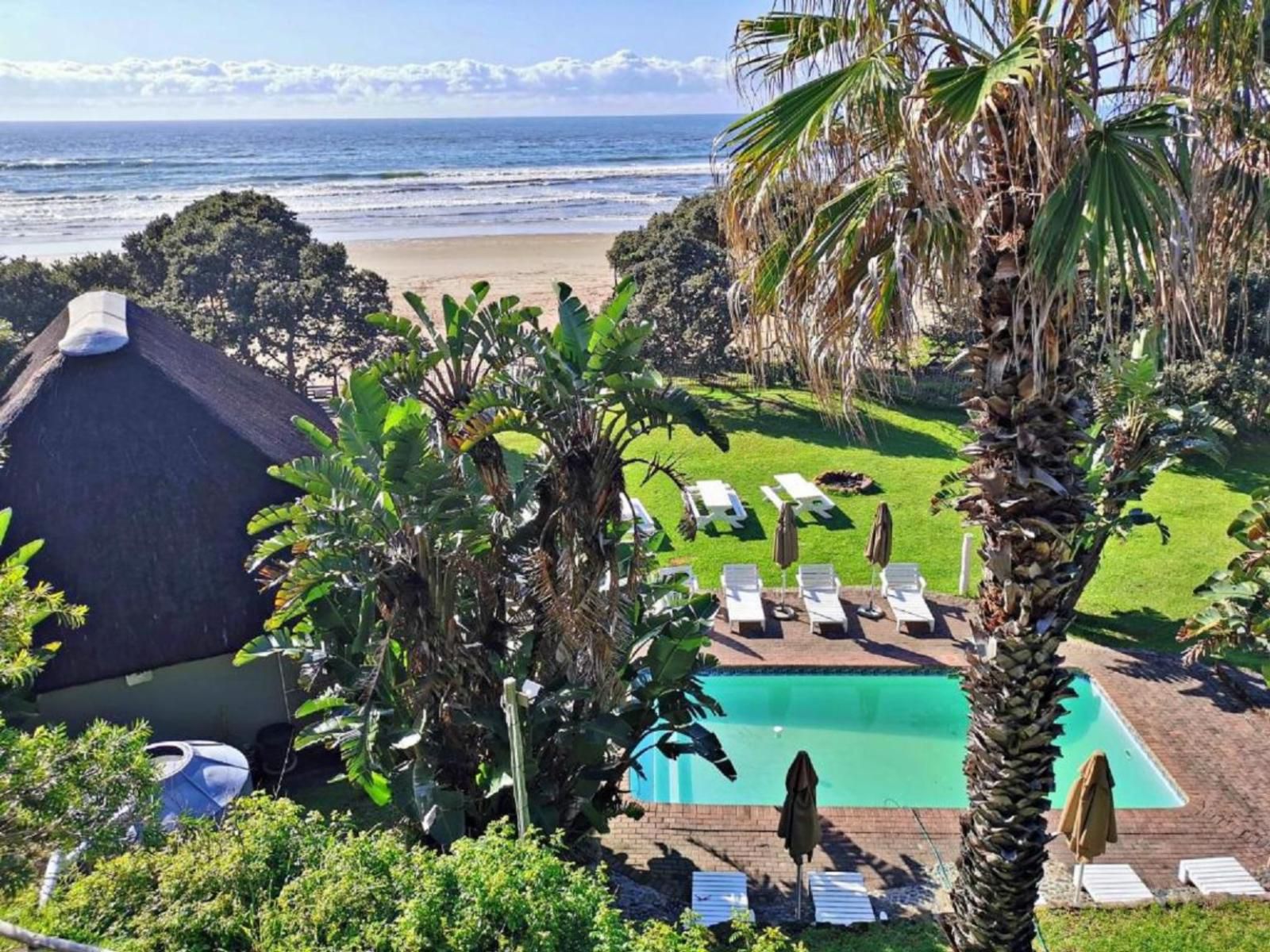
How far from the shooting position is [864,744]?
41.8 feet

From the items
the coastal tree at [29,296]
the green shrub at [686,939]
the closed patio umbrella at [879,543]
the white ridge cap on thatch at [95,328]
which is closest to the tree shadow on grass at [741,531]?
the closed patio umbrella at [879,543]

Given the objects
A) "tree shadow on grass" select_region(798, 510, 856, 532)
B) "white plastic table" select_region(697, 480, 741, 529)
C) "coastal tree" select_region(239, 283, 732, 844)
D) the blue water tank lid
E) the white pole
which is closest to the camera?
the white pole

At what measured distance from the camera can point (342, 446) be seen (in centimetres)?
843

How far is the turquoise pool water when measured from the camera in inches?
456

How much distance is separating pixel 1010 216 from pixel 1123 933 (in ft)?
23.2

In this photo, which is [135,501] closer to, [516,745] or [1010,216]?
[516,745]

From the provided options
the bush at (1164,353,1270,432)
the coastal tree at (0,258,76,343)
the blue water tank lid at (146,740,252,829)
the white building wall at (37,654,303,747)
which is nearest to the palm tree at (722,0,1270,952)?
the blue water tank lid at (146,740,252,829)

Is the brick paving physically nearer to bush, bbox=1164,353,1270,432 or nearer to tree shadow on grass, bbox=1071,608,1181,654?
tree shadow on grass, bbox=1071,608,1181,654

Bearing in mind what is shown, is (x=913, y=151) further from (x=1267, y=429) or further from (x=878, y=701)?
(x=1267, y=429)

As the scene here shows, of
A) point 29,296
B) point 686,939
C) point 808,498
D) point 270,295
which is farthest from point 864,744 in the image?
point 29,296

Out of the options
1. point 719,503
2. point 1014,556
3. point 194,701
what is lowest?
point 194,701

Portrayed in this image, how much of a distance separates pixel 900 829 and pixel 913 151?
8.22 meters

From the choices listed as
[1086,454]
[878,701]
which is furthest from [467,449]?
[1086,454]

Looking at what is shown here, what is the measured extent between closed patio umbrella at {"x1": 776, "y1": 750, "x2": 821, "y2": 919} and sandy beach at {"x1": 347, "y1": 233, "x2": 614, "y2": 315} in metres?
30.8
